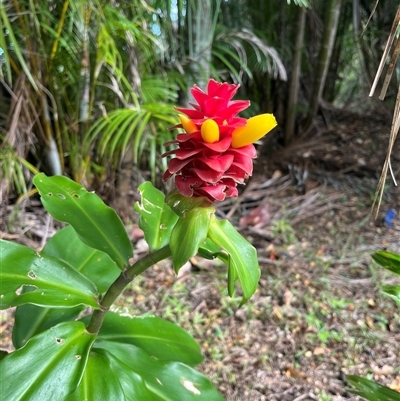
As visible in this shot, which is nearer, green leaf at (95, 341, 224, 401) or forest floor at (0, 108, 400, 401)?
green leaf at (95, 341, 224, 401)

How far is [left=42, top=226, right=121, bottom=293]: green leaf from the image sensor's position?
99 cm

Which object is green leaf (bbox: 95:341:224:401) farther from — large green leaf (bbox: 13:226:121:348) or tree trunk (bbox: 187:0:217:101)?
tree trunk (bbox: 187:0:217:101)

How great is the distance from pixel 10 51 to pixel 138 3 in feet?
1.80

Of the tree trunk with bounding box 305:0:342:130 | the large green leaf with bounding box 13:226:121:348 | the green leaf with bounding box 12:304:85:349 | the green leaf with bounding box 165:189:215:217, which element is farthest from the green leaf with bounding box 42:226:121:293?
the tree trunk with bounding box 305:0:342:130

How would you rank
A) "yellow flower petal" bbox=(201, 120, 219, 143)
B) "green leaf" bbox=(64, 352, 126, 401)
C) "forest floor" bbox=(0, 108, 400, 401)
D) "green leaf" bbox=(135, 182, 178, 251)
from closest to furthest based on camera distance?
"yellow flower petal" bbox=(201, 120, 219, 143)
"green leaf" bbox=(64, 352, 126, 401)
"green leaf" bbox=(135, 182, 178, 251)
"forest floor" bbox=(0, 108, 400, 401)

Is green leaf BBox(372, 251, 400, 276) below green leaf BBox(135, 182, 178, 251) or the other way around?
below

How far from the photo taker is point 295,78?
242cm

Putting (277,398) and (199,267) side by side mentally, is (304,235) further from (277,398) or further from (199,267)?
(277,398)

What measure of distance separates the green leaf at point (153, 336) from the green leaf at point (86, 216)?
0.76ft

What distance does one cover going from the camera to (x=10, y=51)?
1544 mm

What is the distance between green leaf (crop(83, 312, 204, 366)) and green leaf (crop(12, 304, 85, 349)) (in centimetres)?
10

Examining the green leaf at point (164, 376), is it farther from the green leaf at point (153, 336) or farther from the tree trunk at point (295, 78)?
the tree trunk at point (295, 78)

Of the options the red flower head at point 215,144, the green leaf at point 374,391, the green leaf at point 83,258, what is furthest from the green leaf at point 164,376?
the red flower head at point 215,144

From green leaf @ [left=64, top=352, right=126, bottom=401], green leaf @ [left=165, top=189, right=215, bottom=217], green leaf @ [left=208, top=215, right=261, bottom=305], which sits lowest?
green leaf @ [left=64, top=352, right=126, bottom=401]
